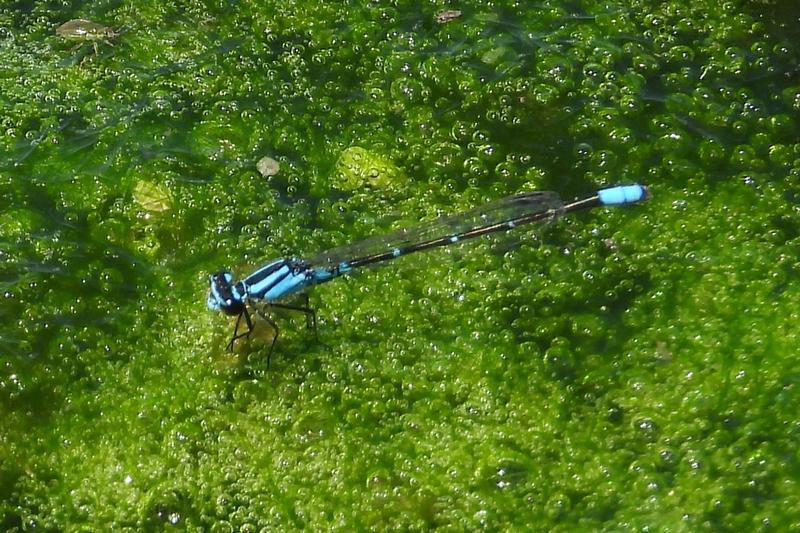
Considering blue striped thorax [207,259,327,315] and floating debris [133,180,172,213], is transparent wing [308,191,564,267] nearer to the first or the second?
blue striped thorax [207,259,327,315]

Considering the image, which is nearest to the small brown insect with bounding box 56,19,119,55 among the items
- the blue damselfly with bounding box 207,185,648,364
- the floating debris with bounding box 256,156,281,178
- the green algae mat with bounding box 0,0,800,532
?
the green algae mat with bounding box 0,0,800,532

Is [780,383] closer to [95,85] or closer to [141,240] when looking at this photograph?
[141,240]

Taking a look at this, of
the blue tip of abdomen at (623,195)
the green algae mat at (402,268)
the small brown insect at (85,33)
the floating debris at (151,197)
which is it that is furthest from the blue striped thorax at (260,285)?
the small brown insect at (85,33)

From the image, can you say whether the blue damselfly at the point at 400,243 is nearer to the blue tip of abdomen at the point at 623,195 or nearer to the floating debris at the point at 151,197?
the blue tip of abdomen at the point at 623,195

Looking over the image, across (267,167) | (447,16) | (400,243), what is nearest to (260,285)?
(400,243)

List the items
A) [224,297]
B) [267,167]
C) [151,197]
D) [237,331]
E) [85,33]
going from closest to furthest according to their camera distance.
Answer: [224,297] < [237,331] < [151,197] < [267,167] < [85,33]

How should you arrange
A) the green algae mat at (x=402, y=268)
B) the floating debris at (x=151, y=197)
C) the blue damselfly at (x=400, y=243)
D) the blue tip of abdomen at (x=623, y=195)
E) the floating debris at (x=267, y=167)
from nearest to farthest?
1. the green algae mat at (x=402, y=268)
2. the blue damselfly at (x=400, y=243)
3. the blue tip of abdomen at (x=623, y=195)
4. the floating debris at (x=151, y=197)
5. the floating debris at (x=267, y=167)

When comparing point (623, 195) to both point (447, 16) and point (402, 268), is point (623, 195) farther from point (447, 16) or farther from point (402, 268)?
point (447, 16)
